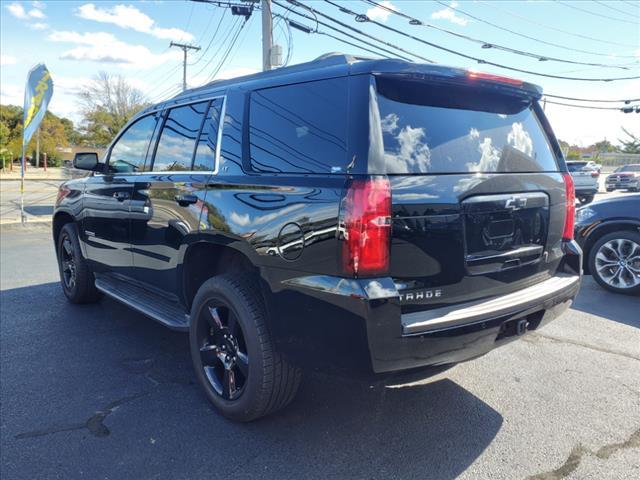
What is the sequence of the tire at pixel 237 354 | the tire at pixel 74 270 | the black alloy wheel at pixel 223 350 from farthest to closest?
the tire at pixel 74 270 → the black alloy wheel at pixel 223 350 → the tire at pixel 237 354

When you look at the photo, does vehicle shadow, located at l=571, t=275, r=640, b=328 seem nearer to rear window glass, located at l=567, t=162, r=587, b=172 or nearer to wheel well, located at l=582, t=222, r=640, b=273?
wheel well, located at l=582, t=222, r=640, b=273

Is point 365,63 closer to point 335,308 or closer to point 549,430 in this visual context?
point 335,308

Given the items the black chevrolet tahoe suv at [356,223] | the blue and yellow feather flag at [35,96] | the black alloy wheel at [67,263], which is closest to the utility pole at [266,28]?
the blue and yellow feather flag at [35,96]

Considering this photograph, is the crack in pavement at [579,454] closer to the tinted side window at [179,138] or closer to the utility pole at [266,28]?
the tinted side window at [179,138]

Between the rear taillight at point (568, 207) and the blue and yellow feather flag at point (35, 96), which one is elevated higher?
the blue and yellow feather flag at point (35, 96)

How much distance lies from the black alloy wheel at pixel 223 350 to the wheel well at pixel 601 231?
497 cm

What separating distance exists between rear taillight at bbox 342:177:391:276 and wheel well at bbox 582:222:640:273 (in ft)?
16.3

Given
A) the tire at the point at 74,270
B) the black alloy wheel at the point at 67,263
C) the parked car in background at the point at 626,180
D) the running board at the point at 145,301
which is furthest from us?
the parked car in background at the point at 626,180

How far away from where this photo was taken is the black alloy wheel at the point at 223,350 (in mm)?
2965

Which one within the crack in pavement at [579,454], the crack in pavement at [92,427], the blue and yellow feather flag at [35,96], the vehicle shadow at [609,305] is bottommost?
the crack in pavement at [92,427]

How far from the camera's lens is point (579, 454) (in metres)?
2.67

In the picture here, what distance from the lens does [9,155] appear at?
43406 millimetres

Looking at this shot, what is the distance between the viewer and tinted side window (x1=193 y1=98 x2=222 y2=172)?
3230 mm

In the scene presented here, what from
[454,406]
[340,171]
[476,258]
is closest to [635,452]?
[454,406]
